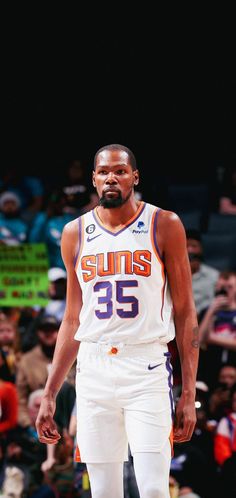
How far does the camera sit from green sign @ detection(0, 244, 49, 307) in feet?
31.3

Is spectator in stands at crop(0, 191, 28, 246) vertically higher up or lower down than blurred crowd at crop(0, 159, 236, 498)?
higher up

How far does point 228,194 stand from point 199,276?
1663 mm

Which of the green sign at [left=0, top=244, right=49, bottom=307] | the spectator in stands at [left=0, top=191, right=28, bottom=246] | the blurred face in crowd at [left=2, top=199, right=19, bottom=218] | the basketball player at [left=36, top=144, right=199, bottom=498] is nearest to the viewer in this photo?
the basketball player at [left=36, top=144, right=199, bottom=498]

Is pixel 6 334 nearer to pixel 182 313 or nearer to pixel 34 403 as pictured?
pixel 34 403

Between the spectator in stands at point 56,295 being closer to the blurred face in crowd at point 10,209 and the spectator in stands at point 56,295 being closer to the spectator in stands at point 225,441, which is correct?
the blurred face in crowd at point 10,209

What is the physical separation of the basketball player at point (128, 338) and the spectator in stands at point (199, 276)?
3.66 meters

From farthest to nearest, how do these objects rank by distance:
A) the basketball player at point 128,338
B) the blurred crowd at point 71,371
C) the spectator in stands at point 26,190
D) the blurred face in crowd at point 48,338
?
1. the spectator in stands at point 26,190
2. the blurred face in crowd at point 48,338
3. the blurred crowd at point 71,371
4. the basketball player at point 128,338

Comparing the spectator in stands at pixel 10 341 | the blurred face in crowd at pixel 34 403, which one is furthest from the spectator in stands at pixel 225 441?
the spectator in stands at pixel 10 341

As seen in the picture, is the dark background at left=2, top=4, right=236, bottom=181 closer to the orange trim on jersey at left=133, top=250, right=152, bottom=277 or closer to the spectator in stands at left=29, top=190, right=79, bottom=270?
the spectator in stands at left=29, top=190, right=79, bottom=270

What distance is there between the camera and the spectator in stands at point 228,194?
1022 cm

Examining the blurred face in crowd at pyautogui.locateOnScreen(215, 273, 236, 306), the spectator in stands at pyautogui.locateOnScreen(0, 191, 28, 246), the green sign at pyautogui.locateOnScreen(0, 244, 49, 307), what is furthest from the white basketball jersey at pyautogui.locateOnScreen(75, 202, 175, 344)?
the spectator in stands at pyautogui.locateOnScreen(0, 191, 28, 246)

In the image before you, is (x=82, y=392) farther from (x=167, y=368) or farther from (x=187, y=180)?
(x=187, y=180)

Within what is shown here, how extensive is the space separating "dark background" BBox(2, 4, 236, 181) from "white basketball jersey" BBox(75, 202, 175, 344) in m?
5.53

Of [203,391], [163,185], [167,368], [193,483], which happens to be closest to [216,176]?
[163,185]
